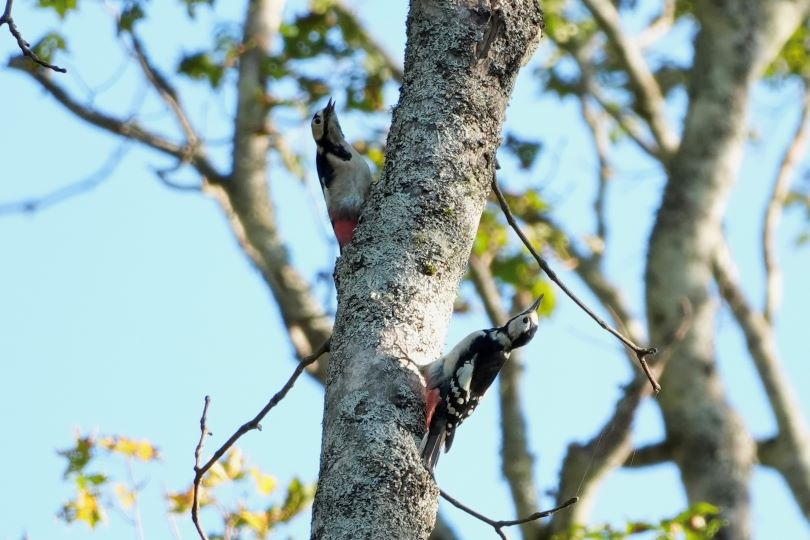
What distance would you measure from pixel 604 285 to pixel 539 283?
1.98 feet

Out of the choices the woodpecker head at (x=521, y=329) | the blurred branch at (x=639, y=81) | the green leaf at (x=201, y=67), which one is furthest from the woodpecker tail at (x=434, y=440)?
the blurred branch at (x=639, y=81)

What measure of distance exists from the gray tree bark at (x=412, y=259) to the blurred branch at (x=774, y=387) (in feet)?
19.2

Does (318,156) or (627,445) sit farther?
(627,445)

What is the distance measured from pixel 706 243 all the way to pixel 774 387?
1.55m

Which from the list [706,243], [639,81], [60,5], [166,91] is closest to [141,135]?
[166,91]

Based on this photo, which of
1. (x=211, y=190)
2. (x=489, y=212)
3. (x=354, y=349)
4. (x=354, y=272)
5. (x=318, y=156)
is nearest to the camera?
(x=354, y=349)

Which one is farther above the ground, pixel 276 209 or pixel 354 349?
pixel 276 209

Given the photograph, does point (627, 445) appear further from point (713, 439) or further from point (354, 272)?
point (354, 272)

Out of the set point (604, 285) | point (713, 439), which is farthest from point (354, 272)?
point (604, 285)

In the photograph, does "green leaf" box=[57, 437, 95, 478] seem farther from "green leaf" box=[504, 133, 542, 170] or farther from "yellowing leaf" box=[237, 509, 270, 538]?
"green leaf" box=[504, 133, 542, 170]

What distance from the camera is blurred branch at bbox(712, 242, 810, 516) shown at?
27.1 ft

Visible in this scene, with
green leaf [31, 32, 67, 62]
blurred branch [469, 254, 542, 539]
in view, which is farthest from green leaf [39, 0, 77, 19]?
blurred branch [469, 254, 542, 539]

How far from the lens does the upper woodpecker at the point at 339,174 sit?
465 centimetres

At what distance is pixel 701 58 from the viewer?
876 cm
